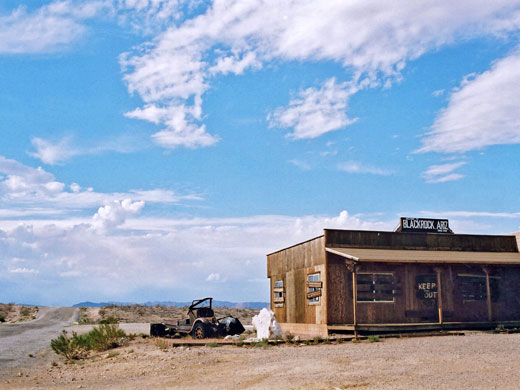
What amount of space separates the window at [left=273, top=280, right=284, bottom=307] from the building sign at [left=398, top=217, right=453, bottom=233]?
7261mm

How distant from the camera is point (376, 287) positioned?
78.5 feet

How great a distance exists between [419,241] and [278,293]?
8.35 meters

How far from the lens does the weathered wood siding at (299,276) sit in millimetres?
24203

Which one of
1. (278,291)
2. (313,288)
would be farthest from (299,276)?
(278,291)

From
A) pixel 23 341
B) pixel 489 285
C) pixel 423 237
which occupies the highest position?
pixel 423 237

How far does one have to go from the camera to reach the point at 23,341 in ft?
106

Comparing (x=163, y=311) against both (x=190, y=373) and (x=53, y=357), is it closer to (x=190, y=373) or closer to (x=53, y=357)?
(x=53, y=357)

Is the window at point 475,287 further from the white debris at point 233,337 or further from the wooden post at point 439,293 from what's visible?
the white debris at point 233,337

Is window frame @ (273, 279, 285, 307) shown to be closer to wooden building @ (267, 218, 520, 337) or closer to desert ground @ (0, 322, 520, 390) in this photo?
wooden building @ (267, 218, 520, 337)

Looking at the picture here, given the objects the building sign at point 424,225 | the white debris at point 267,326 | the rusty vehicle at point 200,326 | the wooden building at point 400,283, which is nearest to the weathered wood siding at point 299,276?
the wooden building at point 400,283

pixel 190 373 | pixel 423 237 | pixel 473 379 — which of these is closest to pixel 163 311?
pixel 423 237

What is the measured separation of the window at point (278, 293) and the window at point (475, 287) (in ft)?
30.3

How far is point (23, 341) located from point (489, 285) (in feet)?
87.0

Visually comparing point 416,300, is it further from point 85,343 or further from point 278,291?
point 85,343
